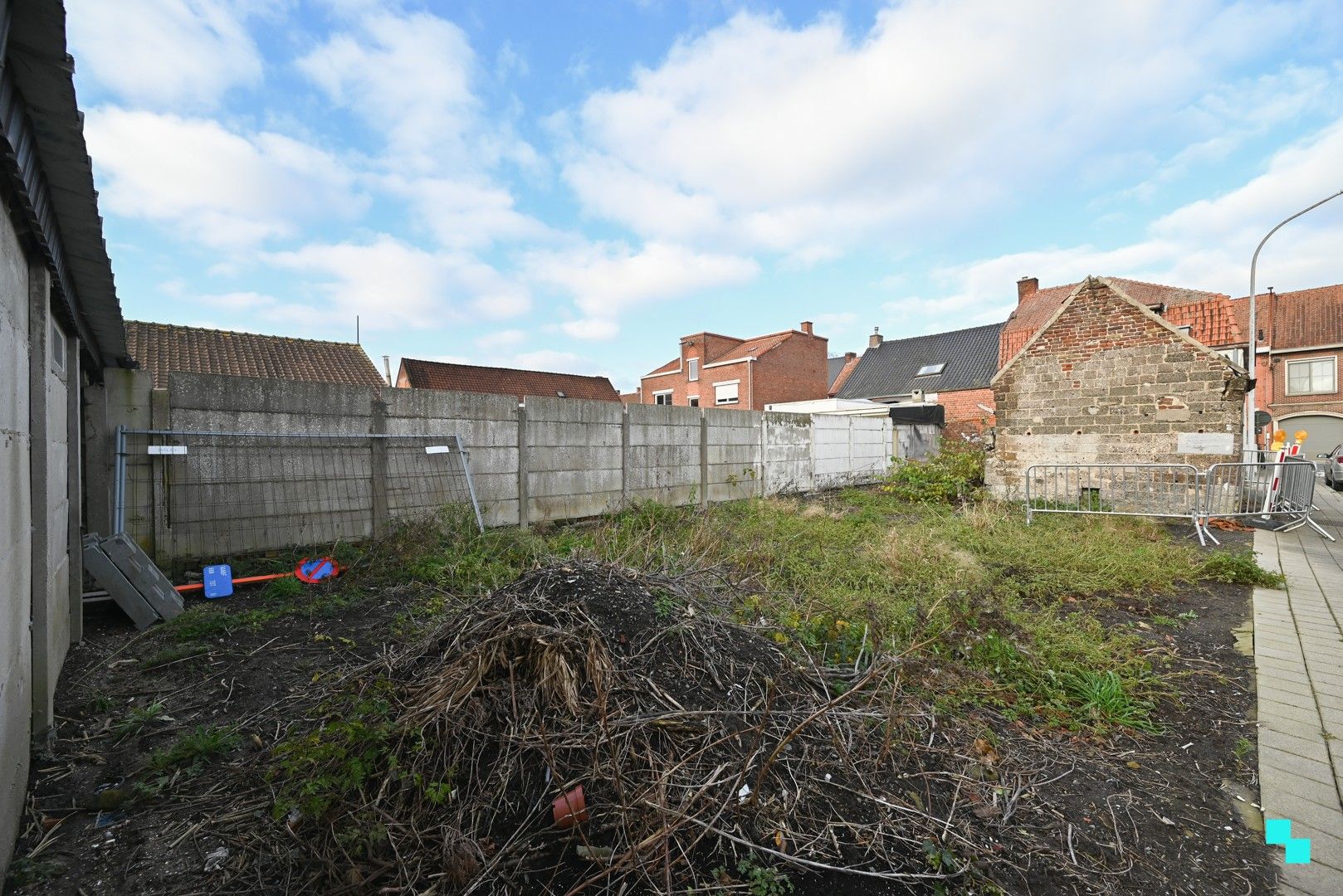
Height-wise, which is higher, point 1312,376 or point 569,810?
point 1312,376

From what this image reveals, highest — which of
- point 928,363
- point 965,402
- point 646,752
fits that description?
point 928,363

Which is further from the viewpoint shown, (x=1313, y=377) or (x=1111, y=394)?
(x=1313, y=377)

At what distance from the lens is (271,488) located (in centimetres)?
546

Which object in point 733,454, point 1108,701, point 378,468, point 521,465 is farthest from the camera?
point 733,454

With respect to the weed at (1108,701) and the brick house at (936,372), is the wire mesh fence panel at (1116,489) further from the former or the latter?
A: the brick house at (936,372)

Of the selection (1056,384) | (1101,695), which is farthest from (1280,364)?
(1101,695)

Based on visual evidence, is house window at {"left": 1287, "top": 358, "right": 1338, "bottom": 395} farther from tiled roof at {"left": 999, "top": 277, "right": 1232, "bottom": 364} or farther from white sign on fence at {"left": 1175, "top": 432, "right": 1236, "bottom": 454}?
white sign on fence at {"left": 1175, "top": 432, "right": 1236, "bottom": 454}

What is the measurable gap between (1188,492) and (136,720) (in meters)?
12.3

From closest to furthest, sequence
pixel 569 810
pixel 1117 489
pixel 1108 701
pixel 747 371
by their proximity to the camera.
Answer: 1. pixel 569 810
2. pixel 1108 701
3. pixel 1117 489
4. pixel 747 371

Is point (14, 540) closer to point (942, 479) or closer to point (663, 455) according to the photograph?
point (663, 455)

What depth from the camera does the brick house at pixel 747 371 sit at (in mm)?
30953

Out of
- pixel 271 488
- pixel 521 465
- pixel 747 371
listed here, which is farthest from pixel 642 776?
pixel 747 371

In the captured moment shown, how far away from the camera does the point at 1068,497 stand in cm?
1010

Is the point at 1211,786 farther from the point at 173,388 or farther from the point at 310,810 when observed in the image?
the point at 173,388
